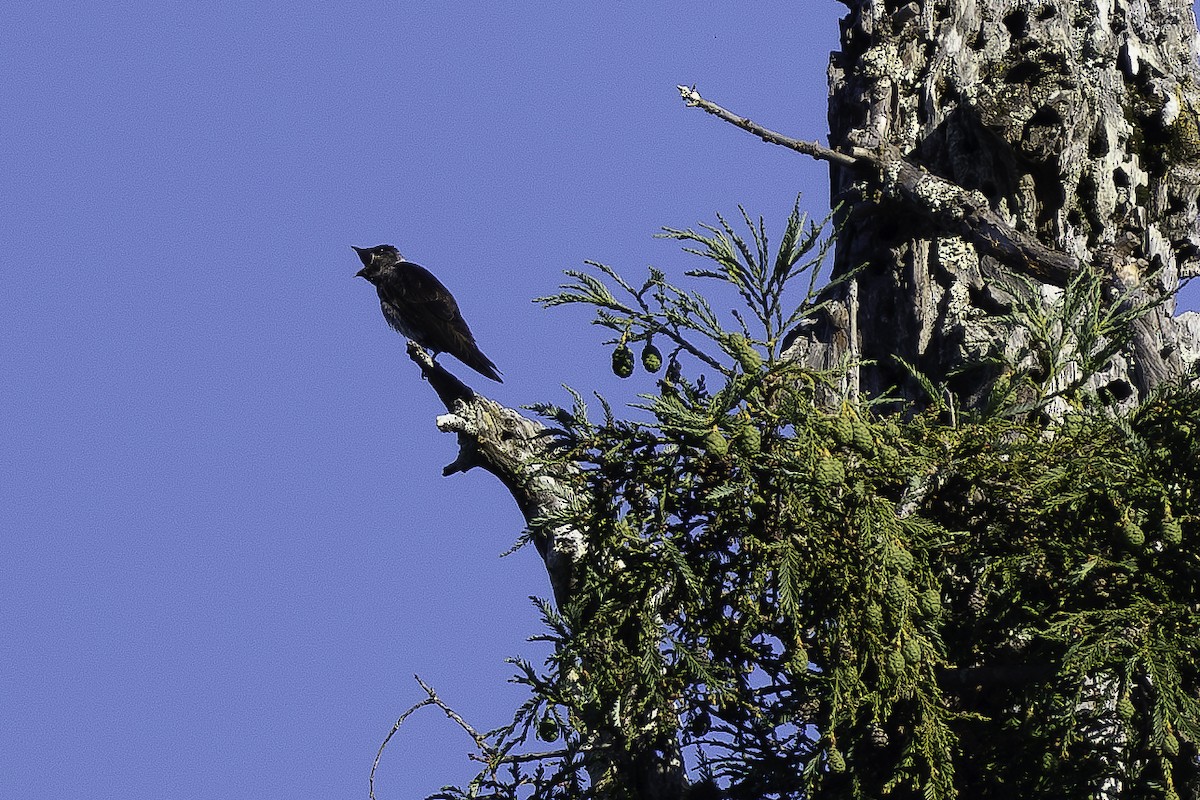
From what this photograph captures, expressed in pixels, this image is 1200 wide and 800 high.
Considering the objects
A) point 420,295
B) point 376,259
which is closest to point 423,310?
point 420,295

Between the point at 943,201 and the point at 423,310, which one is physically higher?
the point at 423,310

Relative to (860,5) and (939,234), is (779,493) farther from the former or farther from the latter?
(860,5)

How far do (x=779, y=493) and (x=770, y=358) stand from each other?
539mm

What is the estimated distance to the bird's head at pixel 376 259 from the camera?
12.5 meters

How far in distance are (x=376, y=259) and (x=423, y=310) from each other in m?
1.40

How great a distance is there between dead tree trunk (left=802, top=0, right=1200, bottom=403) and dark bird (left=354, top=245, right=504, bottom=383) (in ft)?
11.2

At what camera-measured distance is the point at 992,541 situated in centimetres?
546

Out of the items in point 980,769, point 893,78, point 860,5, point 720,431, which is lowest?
point 980,769

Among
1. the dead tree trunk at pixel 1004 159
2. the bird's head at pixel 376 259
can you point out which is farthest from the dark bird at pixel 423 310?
the dead tree trunk at pixel 1004 159

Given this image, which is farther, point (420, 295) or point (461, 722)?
point (420, 295)

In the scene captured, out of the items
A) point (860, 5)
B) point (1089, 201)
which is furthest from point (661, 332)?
point (860, 5)

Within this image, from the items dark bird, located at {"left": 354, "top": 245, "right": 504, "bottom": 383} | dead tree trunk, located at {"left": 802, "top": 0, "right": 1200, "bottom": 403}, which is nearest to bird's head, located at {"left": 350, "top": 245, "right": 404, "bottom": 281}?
dark bird, located at {"left": 354, "top": 245, "right": 504, "bottom": 383}

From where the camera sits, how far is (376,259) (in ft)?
41.6

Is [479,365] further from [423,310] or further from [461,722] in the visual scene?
[461,722]
